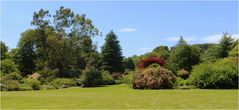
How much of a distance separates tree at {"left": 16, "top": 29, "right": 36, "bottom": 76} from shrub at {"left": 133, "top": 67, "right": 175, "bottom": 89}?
32.1 m

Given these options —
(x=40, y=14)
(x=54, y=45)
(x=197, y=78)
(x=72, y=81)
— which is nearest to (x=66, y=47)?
(x=54, y=45)

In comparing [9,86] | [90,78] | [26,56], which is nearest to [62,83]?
[90,78]

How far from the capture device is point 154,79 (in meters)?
33.4

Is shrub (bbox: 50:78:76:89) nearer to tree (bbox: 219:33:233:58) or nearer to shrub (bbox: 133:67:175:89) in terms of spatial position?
shrub (bbox: 133:67:175:89)

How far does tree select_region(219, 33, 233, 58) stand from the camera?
55.8 meters

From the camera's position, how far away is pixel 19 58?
212 ft

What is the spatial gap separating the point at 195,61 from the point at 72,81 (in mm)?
14365

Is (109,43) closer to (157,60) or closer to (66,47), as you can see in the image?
(66,47)

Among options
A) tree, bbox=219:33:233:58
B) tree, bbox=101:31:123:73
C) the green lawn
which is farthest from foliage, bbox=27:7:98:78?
the green lawn

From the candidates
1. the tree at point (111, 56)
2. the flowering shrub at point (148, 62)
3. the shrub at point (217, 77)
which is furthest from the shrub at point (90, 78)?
the tree at point (111, 56)

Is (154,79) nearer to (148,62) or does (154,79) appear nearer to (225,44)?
(148,62)

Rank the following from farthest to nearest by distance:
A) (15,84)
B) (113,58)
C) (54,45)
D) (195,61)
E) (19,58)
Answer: (19,58) < (113,58) < (54,45) < (195,61) < (15,84)

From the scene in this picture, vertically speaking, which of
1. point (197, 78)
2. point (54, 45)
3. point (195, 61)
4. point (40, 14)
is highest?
point (40, 14)

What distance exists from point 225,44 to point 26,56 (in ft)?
97.1
